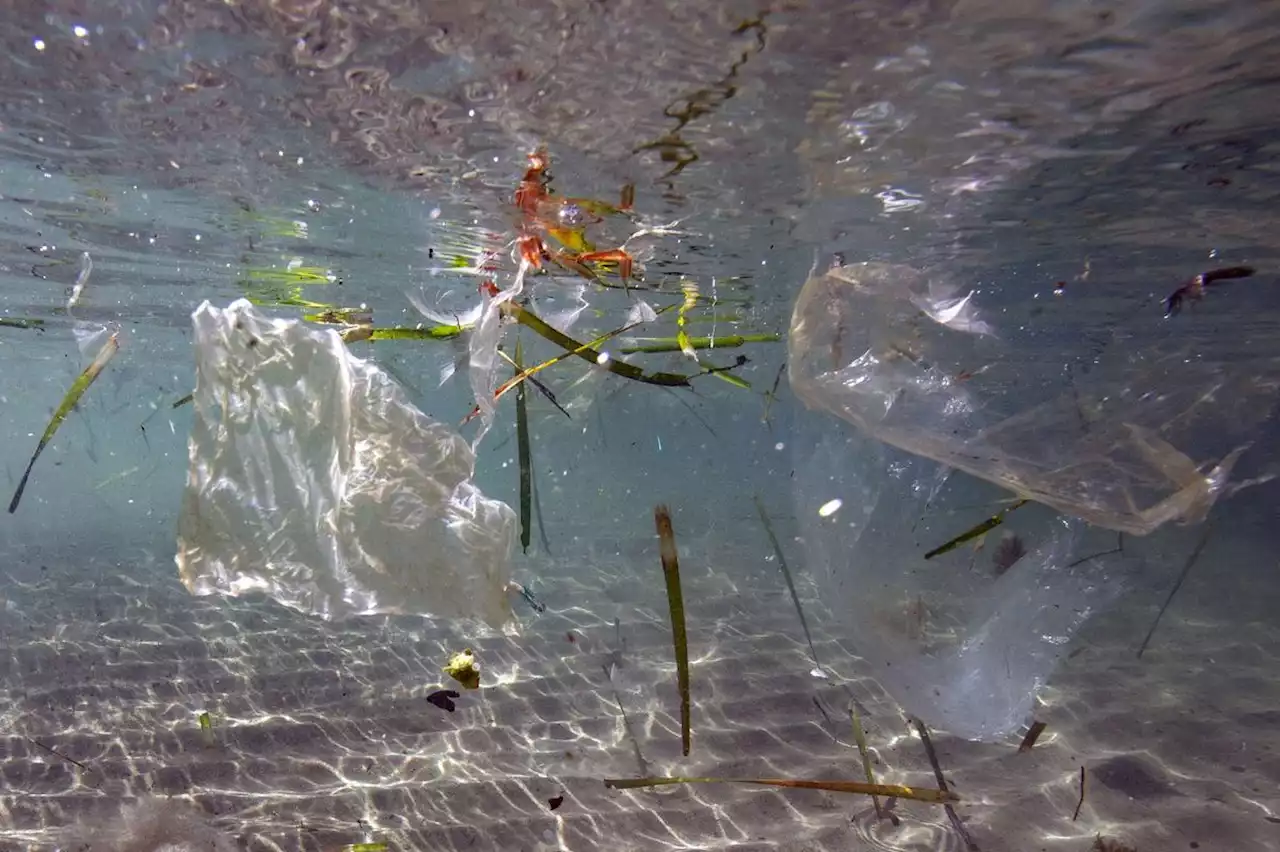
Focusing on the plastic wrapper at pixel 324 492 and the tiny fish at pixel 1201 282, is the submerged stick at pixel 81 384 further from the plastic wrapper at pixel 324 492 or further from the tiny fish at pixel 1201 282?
the tiny fish at pixel 1201 282

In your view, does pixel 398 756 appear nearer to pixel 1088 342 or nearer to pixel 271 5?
pixel 271 5

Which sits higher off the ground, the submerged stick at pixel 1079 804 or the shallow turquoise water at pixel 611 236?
the shallow turquoise water at pixel 611 236

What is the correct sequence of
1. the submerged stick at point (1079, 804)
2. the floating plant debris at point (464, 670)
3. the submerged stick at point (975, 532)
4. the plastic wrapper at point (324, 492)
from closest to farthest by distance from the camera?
the plastic wrapper at point (324, 492), the floating plant debris at point (464, 670), the submerged stick at point (975, 532), the submerged stick at point (1079, 804)

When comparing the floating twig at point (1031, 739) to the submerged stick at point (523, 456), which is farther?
the floating twig at point (1031, 739)

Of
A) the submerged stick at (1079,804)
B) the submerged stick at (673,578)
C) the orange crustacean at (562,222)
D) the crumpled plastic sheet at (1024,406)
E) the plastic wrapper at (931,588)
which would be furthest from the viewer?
the orange crustacean at (562,222)

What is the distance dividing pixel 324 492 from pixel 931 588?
3677mm

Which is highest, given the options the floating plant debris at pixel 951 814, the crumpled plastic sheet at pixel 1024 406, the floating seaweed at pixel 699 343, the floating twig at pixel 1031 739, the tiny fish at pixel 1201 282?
the floating seaweed at pixel 699 343

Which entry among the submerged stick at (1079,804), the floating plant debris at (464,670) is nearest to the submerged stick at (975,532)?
the submerged stick at (1079,804)

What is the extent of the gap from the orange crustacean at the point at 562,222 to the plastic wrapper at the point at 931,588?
15.4 ft

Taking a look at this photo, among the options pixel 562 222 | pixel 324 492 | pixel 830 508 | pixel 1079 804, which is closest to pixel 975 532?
pixel 830 508

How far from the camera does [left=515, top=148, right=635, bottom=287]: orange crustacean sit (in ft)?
28.8

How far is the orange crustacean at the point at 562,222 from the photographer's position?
28.8ft

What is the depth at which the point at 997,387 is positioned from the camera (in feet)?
15.0

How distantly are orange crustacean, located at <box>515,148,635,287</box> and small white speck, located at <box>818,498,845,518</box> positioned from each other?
15.3ft
